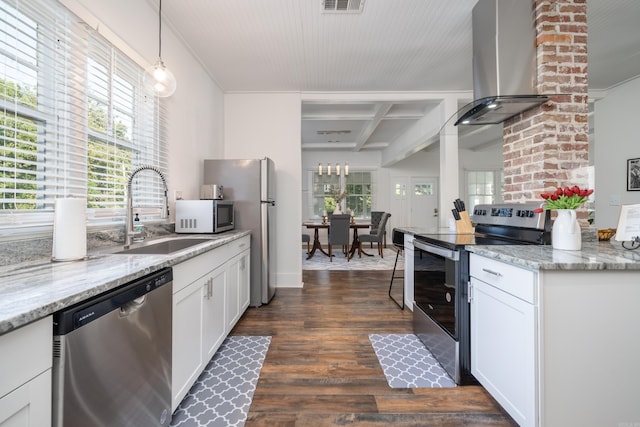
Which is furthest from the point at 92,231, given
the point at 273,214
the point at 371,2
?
the point at 371,2

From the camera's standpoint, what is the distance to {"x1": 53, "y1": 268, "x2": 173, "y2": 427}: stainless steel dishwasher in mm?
790

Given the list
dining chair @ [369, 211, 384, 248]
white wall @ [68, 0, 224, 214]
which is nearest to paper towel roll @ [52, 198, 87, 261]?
white wall @ [68, 0, 224, 214]

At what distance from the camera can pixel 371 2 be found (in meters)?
2.21

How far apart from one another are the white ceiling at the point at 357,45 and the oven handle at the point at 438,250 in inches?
74.9

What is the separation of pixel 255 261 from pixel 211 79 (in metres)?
2.26

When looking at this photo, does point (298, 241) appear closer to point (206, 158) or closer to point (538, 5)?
point (206, 158)

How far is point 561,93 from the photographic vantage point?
1919mm

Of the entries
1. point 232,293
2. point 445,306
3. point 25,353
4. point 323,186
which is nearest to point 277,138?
point 232,293

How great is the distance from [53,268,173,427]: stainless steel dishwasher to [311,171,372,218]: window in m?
6.54

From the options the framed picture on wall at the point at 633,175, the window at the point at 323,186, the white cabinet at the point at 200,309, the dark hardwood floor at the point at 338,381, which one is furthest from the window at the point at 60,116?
the window at the point at 323,186

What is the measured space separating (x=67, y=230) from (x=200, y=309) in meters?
0.80

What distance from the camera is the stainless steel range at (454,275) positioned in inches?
68.2

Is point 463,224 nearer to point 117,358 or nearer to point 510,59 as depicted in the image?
point 510,59

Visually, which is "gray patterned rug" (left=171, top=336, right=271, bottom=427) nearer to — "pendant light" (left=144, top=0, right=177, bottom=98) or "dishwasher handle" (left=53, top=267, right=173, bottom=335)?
"dishwasher handle" (left=53, top=267, right=173, bottom=335)
